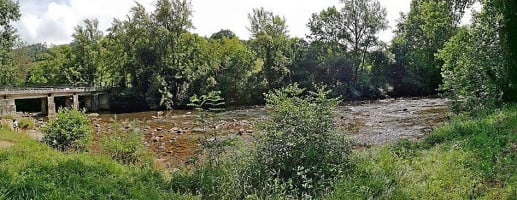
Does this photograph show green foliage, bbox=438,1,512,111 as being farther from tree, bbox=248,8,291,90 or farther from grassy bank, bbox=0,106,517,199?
tree, bbox=248,8,291,90

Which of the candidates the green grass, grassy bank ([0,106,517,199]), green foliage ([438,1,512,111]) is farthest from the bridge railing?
green foliage ([438,1,512,111])

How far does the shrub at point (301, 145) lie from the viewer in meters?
7.98

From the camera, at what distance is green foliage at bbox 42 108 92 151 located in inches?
554

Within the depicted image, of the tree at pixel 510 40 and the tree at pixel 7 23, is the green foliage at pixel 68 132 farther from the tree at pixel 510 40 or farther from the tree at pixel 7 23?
the tree at pixel 7 23

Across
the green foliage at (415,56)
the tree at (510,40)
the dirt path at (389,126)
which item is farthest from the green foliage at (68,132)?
the green foliage at (415,56)

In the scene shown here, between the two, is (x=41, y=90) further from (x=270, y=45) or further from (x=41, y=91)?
(x=270, y=45)

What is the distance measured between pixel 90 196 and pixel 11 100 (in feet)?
112

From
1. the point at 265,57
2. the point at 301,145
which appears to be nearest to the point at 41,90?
the point at 265,57

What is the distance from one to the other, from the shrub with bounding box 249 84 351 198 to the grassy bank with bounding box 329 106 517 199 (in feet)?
1.72

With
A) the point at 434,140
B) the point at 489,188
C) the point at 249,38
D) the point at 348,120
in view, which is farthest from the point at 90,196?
the point at 249,38

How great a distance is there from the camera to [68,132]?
1409 cm

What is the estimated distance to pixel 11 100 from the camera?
116 feet

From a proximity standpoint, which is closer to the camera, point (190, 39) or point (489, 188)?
point (489, 188)

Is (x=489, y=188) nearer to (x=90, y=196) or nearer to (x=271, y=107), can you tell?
(x=271, y=107)
